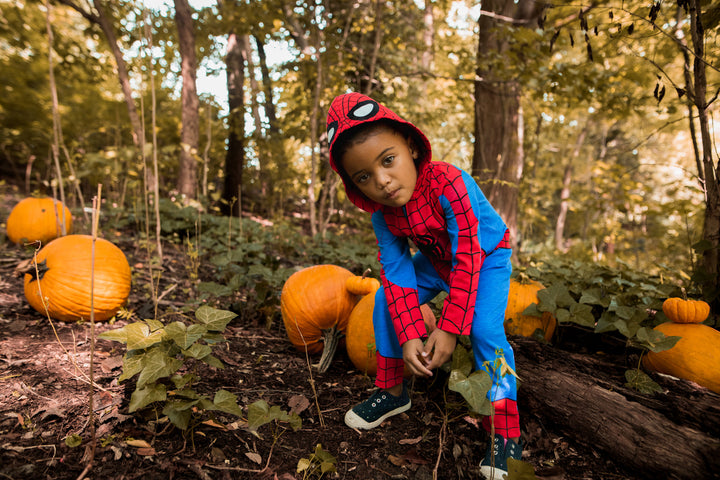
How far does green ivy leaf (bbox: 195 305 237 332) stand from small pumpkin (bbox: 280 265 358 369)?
67cm

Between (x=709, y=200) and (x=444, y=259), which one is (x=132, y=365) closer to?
(x=444, y=259)

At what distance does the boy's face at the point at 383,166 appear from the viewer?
1462 mm

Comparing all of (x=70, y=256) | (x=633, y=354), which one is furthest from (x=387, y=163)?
(x=70, y=256)

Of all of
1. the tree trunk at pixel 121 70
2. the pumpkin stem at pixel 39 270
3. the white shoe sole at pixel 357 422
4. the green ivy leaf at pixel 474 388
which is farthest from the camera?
the tree trunk at pixel 121 70

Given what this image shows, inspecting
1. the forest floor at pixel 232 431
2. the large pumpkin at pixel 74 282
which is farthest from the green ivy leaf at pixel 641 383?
the large pumpkin at pixel 74 282

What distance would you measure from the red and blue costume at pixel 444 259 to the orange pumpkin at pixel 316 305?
16.0 inches

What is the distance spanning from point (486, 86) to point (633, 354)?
358 cm

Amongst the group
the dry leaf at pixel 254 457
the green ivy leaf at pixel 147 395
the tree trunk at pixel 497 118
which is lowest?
the dry leaf at pixel 254 457

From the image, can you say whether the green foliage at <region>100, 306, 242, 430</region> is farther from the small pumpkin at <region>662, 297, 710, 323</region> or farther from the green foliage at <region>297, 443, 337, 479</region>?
the small pumpkin at <region>662, 297, 710, 323</region>

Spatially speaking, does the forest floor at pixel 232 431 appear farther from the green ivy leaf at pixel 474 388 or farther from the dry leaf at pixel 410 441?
the green ivy leaf at pixel 474 388

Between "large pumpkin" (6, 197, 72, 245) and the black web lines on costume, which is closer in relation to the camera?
the black web lines on costume

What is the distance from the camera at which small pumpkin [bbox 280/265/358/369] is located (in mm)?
2119

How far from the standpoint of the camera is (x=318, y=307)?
2.12 metres

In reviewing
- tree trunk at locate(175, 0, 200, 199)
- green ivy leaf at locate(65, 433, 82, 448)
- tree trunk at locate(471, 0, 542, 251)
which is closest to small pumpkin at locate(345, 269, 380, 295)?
green ivy leaf at locate(65, 433, 82, 448)
